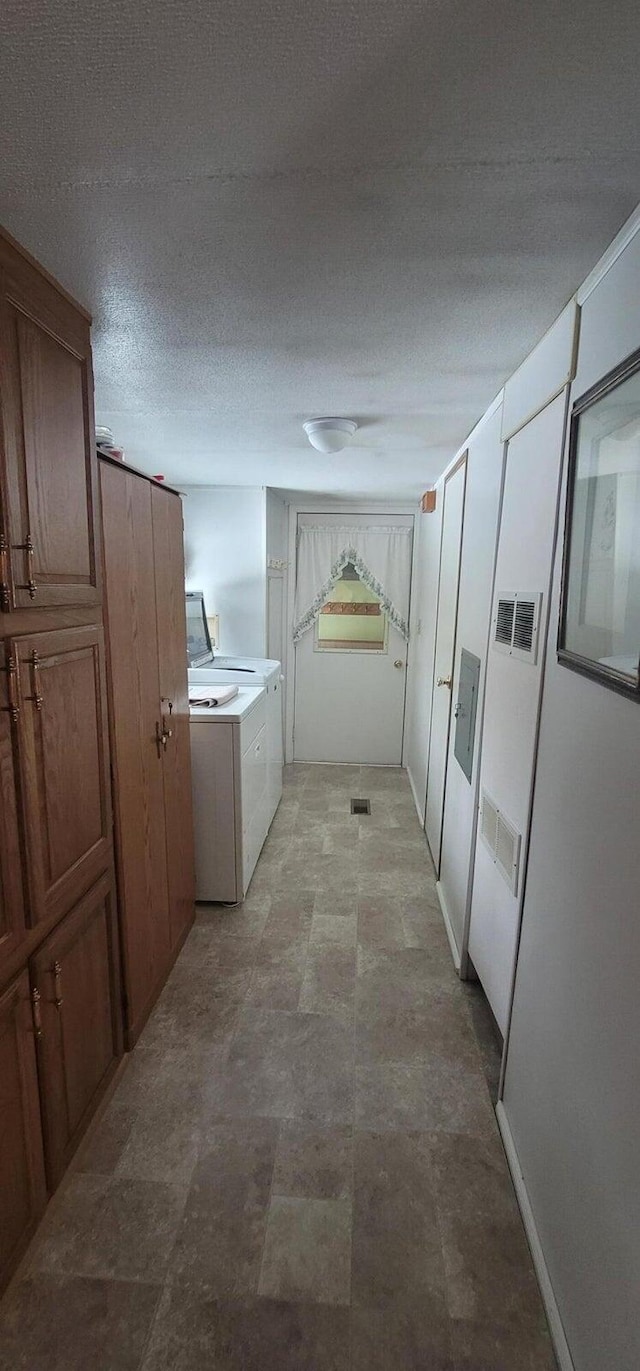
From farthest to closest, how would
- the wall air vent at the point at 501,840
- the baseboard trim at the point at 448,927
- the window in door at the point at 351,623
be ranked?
the window in door at the point at 351,623 < the baseboard trim at the point at 448,927 < the wall air vent at the point at 501,840

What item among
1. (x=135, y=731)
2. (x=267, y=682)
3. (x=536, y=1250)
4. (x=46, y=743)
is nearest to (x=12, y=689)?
(x=46, y=743)

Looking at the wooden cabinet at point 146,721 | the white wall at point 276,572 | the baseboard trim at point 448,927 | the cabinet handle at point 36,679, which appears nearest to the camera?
the cabinet handle at point 36,679

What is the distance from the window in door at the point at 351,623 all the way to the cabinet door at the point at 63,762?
3.15 meters

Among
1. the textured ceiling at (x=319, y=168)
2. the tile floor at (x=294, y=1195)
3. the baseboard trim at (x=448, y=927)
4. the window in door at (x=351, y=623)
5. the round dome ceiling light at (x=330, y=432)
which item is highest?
the textured ceiling at (x=319, y=168)

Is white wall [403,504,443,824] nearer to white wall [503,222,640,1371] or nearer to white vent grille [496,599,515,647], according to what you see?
white vent grille [496,599,515,647]

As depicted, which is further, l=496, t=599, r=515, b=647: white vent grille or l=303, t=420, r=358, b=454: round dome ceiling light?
l=303, t=420, r=358, b=454: round dome ceiling light

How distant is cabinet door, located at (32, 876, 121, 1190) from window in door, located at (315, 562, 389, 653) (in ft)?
10.5

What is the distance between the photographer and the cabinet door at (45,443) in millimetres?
1091

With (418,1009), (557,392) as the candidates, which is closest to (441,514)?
(557,392)

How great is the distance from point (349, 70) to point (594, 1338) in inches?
77.3

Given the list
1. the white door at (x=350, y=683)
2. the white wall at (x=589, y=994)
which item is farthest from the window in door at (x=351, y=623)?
the white wall at (x=589, y=994)

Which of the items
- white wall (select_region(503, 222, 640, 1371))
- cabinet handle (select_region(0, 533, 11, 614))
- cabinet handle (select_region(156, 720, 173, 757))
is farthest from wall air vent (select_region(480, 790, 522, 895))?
cabinet handle (select_region(0, 533, 11, 614))

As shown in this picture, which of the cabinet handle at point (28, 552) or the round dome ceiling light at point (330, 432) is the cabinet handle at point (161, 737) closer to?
the cabinet handle at point (28, 552)

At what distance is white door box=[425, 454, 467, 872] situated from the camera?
262 centimetres
